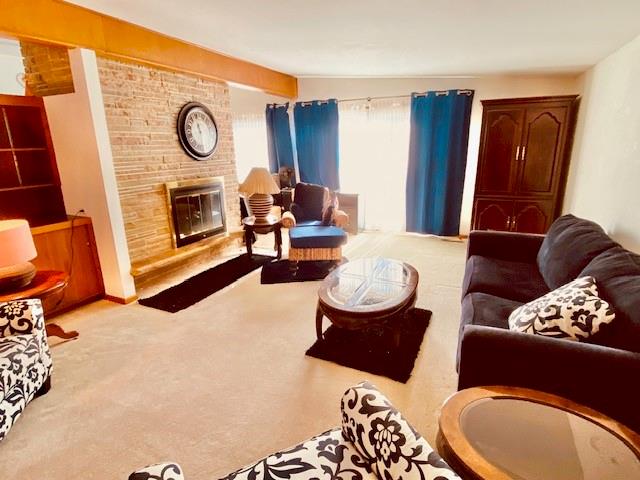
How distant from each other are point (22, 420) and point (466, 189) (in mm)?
5125

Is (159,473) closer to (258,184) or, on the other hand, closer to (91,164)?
(91,164)

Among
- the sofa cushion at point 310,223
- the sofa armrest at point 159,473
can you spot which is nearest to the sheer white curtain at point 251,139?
the sofa cushion at point 310,223

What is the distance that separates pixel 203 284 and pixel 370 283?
1876mm

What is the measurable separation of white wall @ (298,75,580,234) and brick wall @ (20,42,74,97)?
3452 mm

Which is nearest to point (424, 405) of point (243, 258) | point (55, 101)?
point (243, 258)

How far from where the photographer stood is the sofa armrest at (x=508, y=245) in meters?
2.87

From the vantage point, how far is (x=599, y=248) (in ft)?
6.64

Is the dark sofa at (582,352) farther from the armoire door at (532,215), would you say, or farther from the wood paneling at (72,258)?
the wood paneling at (72,258)

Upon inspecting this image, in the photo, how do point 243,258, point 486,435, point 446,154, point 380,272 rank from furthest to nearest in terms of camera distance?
point 446,154 → point 243,258 → point 380,272 → point 486,435

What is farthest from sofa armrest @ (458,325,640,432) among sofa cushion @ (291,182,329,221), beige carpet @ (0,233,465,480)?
sofa cushion @ (291,182,329,221)

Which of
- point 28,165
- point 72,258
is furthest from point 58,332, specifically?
point 28,165

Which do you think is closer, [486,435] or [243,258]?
[486,435]

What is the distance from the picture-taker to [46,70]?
9.76 ft

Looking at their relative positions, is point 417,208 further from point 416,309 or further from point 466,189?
point 416,309
